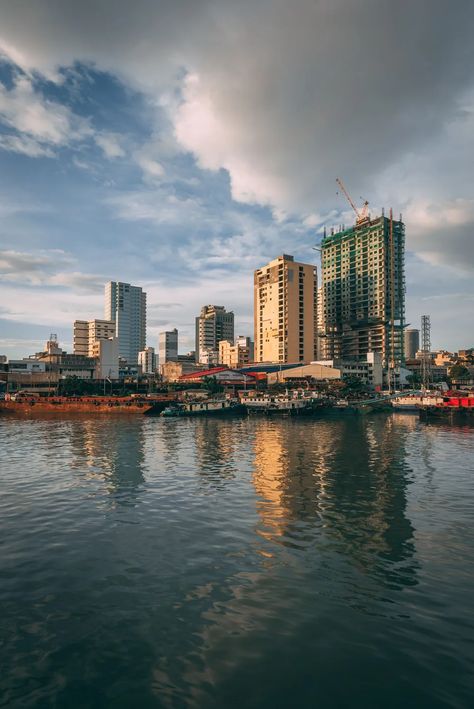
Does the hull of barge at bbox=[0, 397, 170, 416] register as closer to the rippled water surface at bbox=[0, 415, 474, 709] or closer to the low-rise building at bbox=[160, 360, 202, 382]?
the low-rise building at bbox=[160, 360, 202, 382]

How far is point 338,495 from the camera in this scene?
31.6m

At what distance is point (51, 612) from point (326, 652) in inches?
385

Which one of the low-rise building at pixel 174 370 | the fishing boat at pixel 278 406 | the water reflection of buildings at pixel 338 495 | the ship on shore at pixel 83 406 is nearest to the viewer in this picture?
the water reflection of buildings at pixel 338 495

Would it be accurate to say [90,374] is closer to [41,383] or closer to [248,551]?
[41,383]

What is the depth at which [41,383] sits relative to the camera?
522 ft

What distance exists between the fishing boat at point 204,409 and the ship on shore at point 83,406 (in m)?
7.80

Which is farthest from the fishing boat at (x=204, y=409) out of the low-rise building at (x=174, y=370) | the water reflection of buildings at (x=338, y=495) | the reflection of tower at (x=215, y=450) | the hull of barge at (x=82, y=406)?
the low-rise building at (x=174, y=370)

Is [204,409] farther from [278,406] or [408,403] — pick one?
[408,403]

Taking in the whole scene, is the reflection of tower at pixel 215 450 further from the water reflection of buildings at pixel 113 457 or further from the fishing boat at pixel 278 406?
the fishing boat at pixel 278 406

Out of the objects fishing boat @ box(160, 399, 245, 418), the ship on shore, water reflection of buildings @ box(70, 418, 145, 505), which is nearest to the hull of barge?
the ship on shore

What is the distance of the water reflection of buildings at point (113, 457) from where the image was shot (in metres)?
34.7

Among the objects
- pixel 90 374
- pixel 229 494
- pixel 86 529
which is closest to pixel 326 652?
pixel 86 529

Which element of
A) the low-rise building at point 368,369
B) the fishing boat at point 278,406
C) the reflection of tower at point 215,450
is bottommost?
the reflection of tower at point 215,450

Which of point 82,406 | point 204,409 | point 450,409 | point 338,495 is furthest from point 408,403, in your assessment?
point 338,495
